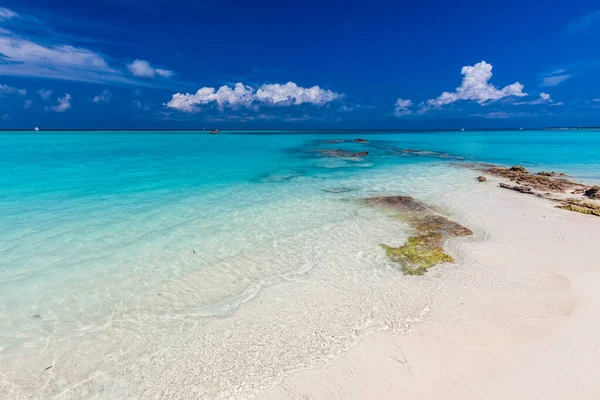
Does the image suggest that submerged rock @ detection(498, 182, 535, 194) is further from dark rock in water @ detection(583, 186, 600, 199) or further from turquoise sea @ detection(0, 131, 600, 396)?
turquoise sea @ detection(0, 131, 600, 396)

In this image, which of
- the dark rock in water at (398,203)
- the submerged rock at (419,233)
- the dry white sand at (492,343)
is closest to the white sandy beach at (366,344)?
the dry white sand at (492,343)

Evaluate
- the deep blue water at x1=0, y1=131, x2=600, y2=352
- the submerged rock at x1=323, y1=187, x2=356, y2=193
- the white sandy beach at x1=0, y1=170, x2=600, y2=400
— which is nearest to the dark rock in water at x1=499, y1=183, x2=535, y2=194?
the deep blue water at x1=0, y1=131, x2=600, y2=352

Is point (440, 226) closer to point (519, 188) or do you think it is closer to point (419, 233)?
point (419, 233)

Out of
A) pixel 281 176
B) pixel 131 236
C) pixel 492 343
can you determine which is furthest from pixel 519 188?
pixel 131 236

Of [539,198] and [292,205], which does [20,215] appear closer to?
[292,205]

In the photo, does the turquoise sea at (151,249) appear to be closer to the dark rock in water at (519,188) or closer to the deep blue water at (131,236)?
the deep blue water at (131,236)

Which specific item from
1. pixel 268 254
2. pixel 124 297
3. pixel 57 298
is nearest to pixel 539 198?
pixel 268 254
